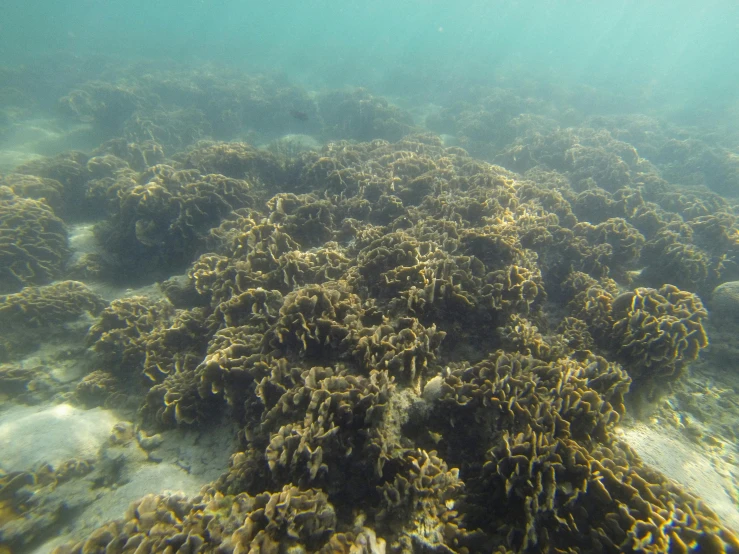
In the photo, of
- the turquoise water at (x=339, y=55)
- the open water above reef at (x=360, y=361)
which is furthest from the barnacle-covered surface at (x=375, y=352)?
the turquoise water at (x=339, y=55)

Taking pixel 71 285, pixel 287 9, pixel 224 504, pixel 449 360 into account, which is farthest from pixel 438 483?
pixel 287 9

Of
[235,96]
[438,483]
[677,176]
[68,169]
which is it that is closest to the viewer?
[438,483]

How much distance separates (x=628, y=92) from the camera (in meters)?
33.2

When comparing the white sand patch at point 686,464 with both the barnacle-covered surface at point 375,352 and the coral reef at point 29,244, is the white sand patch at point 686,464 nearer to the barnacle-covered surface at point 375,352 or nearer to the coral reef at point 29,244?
the barnacle-covered surface at point 375,352

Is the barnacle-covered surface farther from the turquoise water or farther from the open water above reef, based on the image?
the turquoise water

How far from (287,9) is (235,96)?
12808 centimetres

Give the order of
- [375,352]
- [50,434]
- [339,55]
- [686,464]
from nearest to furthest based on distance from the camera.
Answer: [686,464] → [375,352] → [50,434] → [339,55]

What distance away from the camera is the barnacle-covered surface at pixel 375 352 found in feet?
10.9

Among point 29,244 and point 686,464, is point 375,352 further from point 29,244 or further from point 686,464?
point 29,244

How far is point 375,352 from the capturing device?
14.4 ft

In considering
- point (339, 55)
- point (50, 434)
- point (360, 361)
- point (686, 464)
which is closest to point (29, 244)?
point (50, 434)

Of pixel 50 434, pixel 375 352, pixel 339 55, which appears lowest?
pixel 50 434

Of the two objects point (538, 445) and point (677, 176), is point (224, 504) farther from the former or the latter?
point (677, 176)

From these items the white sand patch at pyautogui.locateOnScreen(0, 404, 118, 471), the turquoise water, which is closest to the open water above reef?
the white sand patch at pyautogui.locateOnScreen(0, 404, 118, 471)
